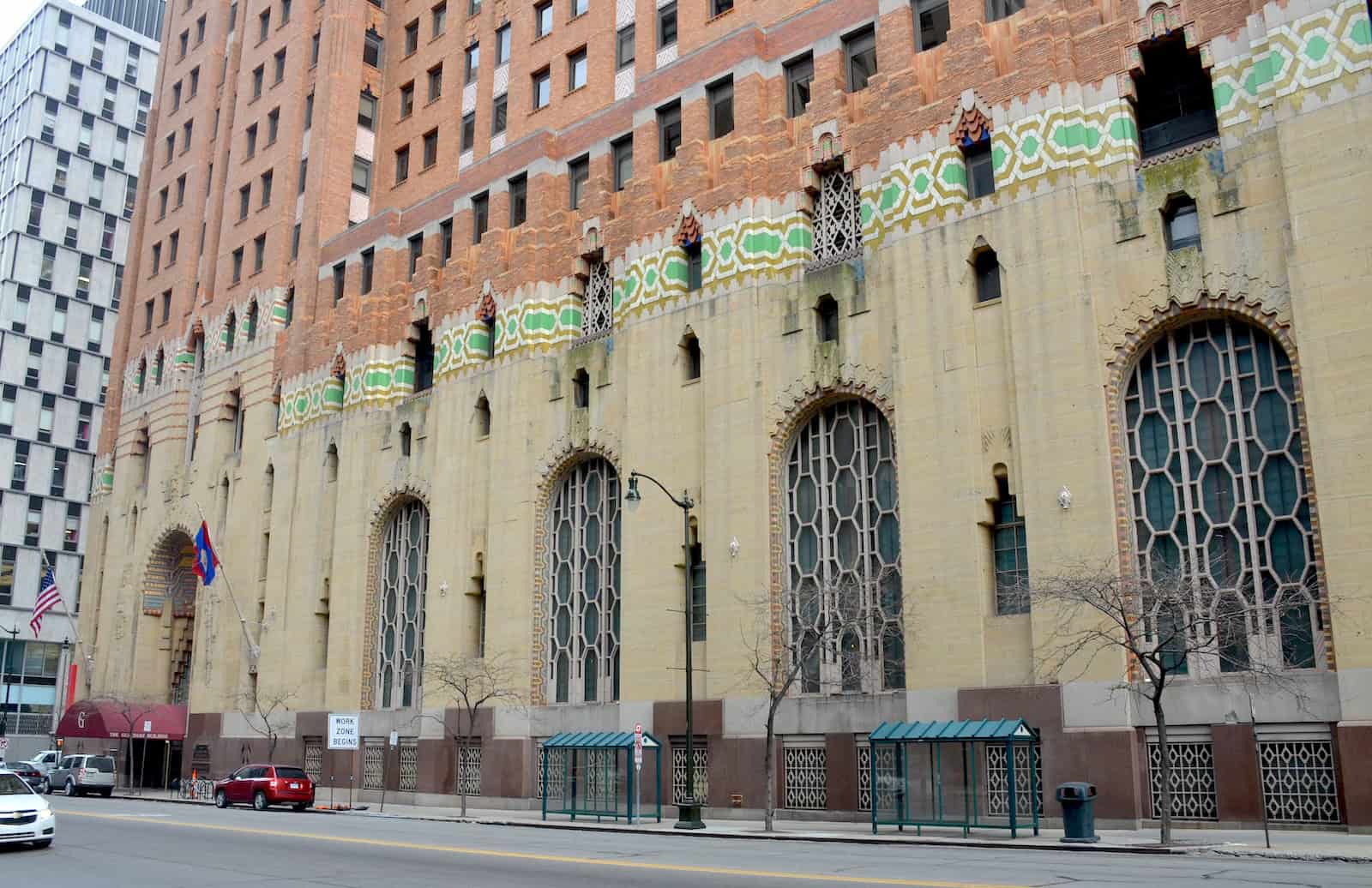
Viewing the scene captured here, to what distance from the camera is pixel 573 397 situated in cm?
4356

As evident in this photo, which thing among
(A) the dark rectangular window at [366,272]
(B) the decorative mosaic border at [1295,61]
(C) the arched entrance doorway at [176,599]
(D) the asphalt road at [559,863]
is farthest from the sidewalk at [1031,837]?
(C) the arched entrance doorway at [176,599]

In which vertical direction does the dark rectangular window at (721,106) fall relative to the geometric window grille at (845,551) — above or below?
above

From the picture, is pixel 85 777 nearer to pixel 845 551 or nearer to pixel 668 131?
pixel 845 551

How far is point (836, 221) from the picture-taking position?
37375 mm

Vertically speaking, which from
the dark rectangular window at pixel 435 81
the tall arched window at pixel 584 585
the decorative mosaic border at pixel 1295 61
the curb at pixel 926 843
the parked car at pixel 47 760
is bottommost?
the curb at pixel 926 843

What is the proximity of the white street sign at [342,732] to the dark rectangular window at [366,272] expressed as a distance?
21.7m

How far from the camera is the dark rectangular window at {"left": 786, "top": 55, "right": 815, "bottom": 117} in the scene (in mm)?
39500

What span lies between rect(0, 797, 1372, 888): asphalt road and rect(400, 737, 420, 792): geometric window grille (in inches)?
718

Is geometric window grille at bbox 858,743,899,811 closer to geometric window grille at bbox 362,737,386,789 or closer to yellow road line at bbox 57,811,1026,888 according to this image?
yellow road line at bbox 57,811,1026,888

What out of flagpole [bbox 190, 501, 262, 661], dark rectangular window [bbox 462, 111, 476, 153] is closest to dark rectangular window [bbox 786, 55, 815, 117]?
dark rectangular window [bbox 462, 111, 476, 153]

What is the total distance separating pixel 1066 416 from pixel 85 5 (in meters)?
117

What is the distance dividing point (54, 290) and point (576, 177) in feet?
243

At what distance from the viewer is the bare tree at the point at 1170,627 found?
2522 centimetres

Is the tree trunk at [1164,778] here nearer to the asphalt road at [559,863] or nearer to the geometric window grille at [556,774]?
the asphalt road at [559,863]
